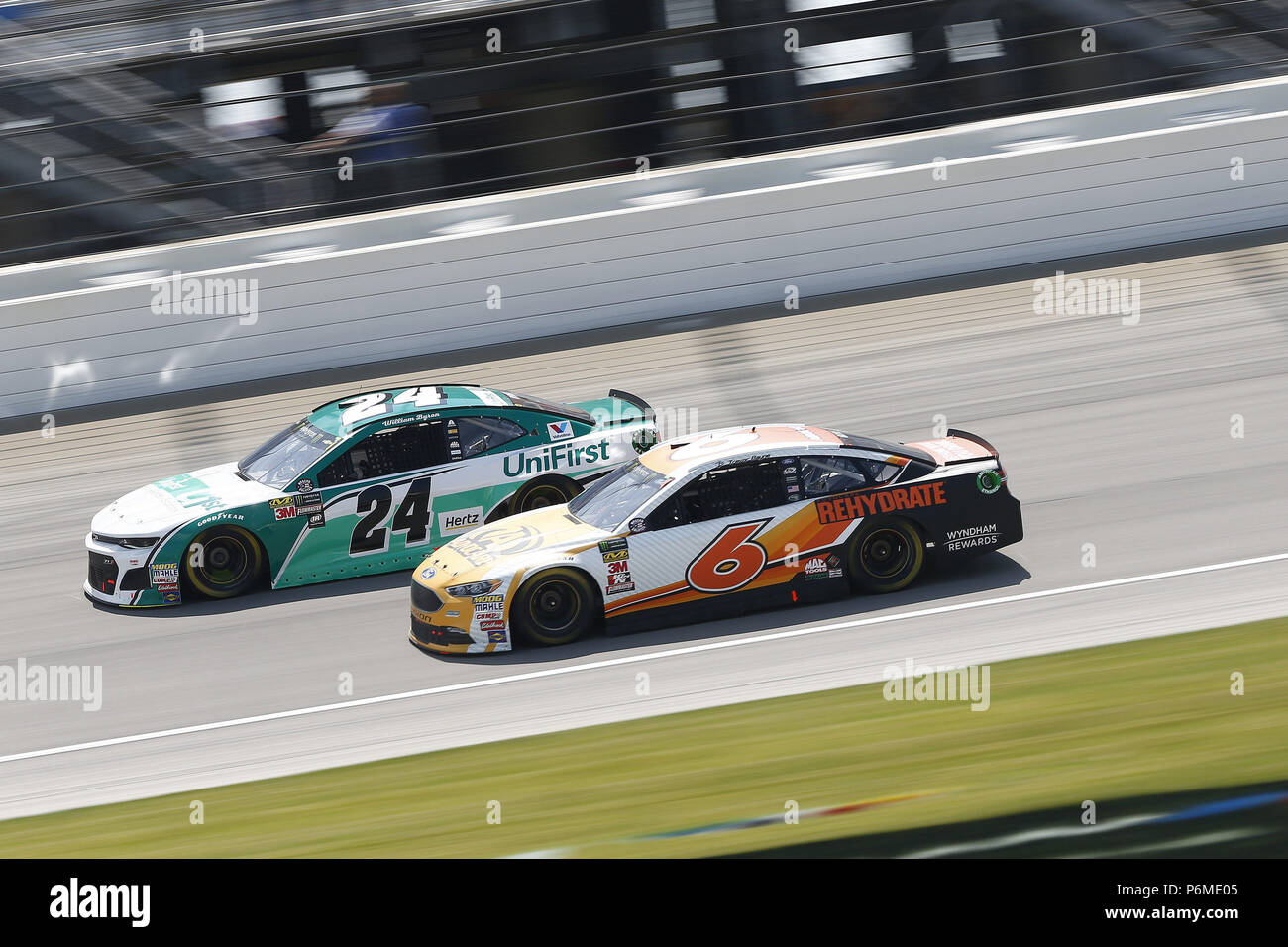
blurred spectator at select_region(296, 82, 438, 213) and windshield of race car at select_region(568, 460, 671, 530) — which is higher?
blurred spectator at select_region(296, 82, 438, 213)

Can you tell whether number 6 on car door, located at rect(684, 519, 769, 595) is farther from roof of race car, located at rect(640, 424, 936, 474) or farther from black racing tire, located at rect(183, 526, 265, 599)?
black racing tire, located at rect(183, 526, 265, 599)

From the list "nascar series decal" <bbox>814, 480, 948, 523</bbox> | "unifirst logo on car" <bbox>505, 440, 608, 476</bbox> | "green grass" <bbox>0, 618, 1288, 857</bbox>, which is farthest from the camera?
"unifirst logo on car" <bbox>505, 440, 608, 476</bbox>

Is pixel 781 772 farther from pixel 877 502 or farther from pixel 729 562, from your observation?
pixel 877 502

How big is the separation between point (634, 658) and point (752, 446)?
5.23 ft

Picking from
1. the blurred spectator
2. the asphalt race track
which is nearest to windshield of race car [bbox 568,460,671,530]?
the asphalt race track

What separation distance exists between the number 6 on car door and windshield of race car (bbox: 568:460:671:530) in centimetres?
52

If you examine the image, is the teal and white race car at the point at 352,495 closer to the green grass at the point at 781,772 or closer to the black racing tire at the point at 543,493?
the black racing tire at the point at 543,493

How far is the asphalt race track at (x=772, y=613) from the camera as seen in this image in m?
8.46

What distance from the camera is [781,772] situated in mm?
6926

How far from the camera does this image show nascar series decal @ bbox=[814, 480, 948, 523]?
926cm
